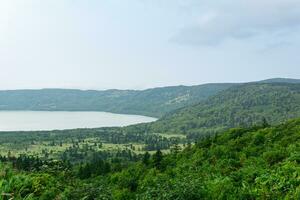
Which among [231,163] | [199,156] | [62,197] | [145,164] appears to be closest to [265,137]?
[199,156]

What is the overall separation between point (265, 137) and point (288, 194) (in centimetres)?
4734

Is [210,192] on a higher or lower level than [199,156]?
higher

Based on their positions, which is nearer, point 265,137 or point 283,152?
point 283,152

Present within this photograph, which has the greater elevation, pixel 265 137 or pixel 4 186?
pixel 4 186

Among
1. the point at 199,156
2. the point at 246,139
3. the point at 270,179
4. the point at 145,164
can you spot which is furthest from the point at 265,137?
the point at 270,179

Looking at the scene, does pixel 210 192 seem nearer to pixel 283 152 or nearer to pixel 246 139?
pixel 283 152

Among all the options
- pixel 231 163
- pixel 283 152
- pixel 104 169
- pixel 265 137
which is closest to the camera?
pixel 283 152

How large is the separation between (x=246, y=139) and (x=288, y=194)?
50301mm

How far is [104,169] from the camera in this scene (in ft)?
337

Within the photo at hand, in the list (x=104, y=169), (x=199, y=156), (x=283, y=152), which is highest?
(x=283, y=152)

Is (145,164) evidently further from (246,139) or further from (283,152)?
(283,152)

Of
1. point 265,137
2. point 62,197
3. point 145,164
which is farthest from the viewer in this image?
point 145,164

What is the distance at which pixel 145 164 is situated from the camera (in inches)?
3410

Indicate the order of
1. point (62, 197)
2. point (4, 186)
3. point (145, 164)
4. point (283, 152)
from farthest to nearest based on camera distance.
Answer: point (145, 164) → point (283, 152) → point (62, 197) → point (4, 186)
